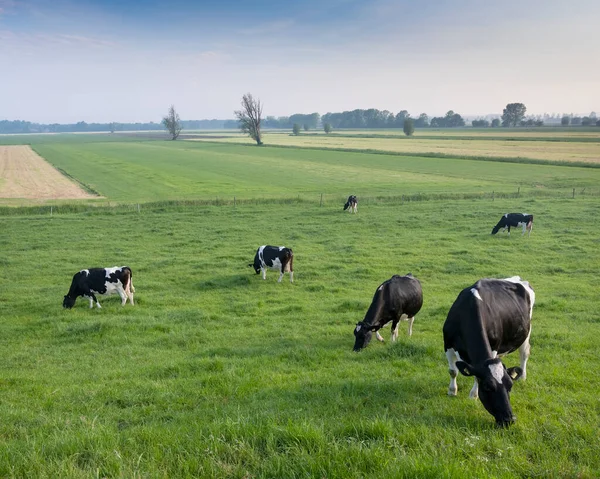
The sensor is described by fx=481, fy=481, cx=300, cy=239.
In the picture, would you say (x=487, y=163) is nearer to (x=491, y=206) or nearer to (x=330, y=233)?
(x=491, y=206)

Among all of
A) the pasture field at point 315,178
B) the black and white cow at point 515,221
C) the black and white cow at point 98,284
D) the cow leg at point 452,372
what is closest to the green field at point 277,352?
the cow leg at point 452,372

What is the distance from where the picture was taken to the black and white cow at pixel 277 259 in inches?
762

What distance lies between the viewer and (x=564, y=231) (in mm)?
27844

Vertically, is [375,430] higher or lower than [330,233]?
higher

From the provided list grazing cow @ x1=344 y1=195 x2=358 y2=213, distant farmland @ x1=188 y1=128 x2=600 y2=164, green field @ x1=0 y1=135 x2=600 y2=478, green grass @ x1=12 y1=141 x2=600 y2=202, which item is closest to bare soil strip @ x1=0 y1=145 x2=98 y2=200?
green grass @ x1=12 y1=141 x2=600 y2=202

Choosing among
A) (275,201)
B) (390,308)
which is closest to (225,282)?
(390,308)

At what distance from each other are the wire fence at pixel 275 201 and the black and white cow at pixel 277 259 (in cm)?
1900

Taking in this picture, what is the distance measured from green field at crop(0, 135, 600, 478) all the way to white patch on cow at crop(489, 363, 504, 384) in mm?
652

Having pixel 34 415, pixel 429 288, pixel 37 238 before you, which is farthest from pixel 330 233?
pixel 34 415

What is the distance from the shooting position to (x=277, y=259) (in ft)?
63.6

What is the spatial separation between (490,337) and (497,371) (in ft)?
4.12

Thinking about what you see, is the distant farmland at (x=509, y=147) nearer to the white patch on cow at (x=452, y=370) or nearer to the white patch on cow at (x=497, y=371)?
the white patch on cow at (x=452, y=370)

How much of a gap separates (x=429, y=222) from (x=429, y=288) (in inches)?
554

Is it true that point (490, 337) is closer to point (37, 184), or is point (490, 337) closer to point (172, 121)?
point (37, 184)
